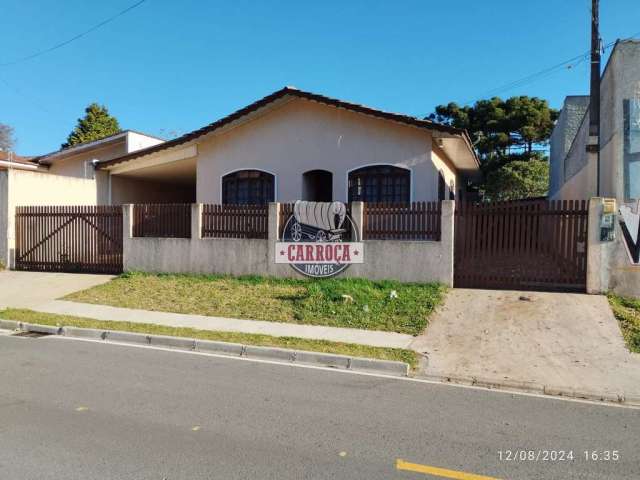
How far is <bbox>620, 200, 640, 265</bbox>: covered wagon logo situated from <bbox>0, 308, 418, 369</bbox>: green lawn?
537 cm

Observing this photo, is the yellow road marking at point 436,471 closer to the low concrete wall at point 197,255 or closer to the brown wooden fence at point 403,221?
the brown wooden fence at point 403,221

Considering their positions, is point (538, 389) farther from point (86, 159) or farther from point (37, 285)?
Result: point (86, 159)

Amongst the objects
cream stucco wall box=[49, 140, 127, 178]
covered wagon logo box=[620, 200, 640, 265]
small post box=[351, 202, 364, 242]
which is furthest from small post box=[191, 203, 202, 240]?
covered wagon logo box=[620, 200, 640, 265]

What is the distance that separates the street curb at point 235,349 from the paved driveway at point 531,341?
0.66 meters

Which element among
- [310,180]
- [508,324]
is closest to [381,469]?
[508,324]

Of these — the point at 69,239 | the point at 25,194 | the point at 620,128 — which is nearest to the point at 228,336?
the point at 620,128

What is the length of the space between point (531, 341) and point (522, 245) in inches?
116

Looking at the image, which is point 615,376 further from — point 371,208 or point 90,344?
point 90,344

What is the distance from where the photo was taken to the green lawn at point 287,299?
30.6 ft

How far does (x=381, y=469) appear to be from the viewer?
12.2 feet

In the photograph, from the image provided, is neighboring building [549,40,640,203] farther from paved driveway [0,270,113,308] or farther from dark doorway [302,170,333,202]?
paved driveway [0,270,113,308]

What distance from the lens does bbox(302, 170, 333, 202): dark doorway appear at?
15.0 meters

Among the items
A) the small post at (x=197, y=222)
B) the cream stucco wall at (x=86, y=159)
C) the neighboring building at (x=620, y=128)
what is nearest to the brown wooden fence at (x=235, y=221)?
the small post at (x=197, y=222)

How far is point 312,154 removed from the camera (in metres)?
14.6
